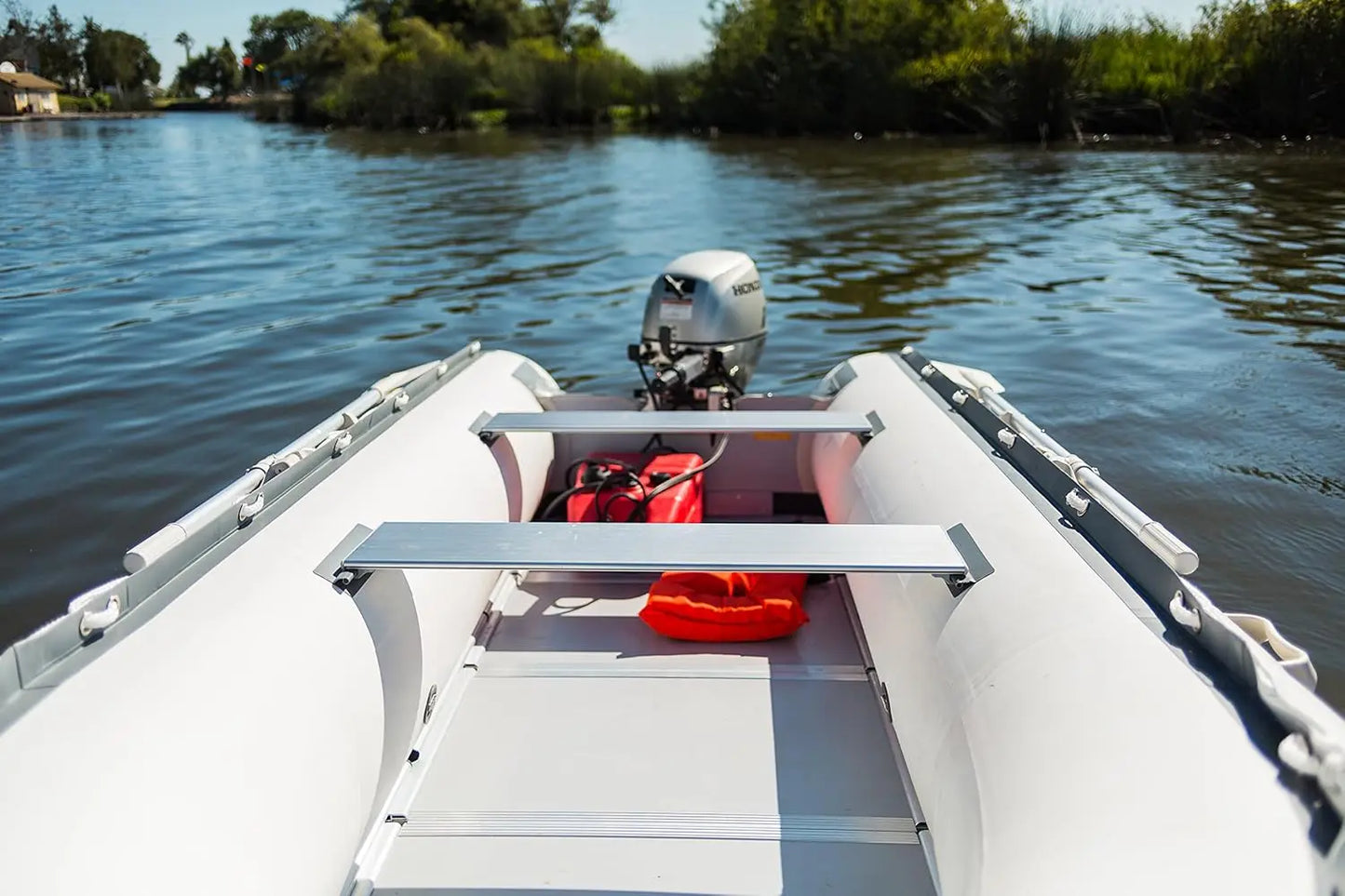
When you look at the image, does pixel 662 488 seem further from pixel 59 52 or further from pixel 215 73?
pixel 215 73

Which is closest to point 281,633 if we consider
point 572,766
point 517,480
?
point 572,766

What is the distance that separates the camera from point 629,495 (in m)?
2.87

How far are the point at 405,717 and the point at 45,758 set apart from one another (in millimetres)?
793

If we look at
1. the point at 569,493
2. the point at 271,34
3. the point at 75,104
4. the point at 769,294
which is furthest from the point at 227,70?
the point at 569,493

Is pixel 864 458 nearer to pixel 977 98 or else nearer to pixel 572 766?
pixel 572 766

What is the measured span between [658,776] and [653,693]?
0.94ft

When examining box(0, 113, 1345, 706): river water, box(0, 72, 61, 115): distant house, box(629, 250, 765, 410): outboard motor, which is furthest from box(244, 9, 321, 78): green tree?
box(629, 250, 765, 410): outboard motor

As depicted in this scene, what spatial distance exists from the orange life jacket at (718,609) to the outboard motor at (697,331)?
37.6 inches

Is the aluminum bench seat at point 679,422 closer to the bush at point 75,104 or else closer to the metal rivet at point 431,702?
the metal rivet at point 431,702

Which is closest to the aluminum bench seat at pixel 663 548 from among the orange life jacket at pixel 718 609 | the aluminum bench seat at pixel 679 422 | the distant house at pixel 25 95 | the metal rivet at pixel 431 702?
the metal rivet at pixel 431 702

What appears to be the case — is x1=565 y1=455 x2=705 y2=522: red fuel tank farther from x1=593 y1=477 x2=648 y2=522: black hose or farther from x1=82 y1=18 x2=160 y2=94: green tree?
x1=82 y1=18 x2=160 y2=94: green tree

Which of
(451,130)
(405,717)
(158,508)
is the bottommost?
(158,508)

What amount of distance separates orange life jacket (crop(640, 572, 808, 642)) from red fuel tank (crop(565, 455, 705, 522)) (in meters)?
0.34

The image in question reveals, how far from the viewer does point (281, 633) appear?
5.36ft
